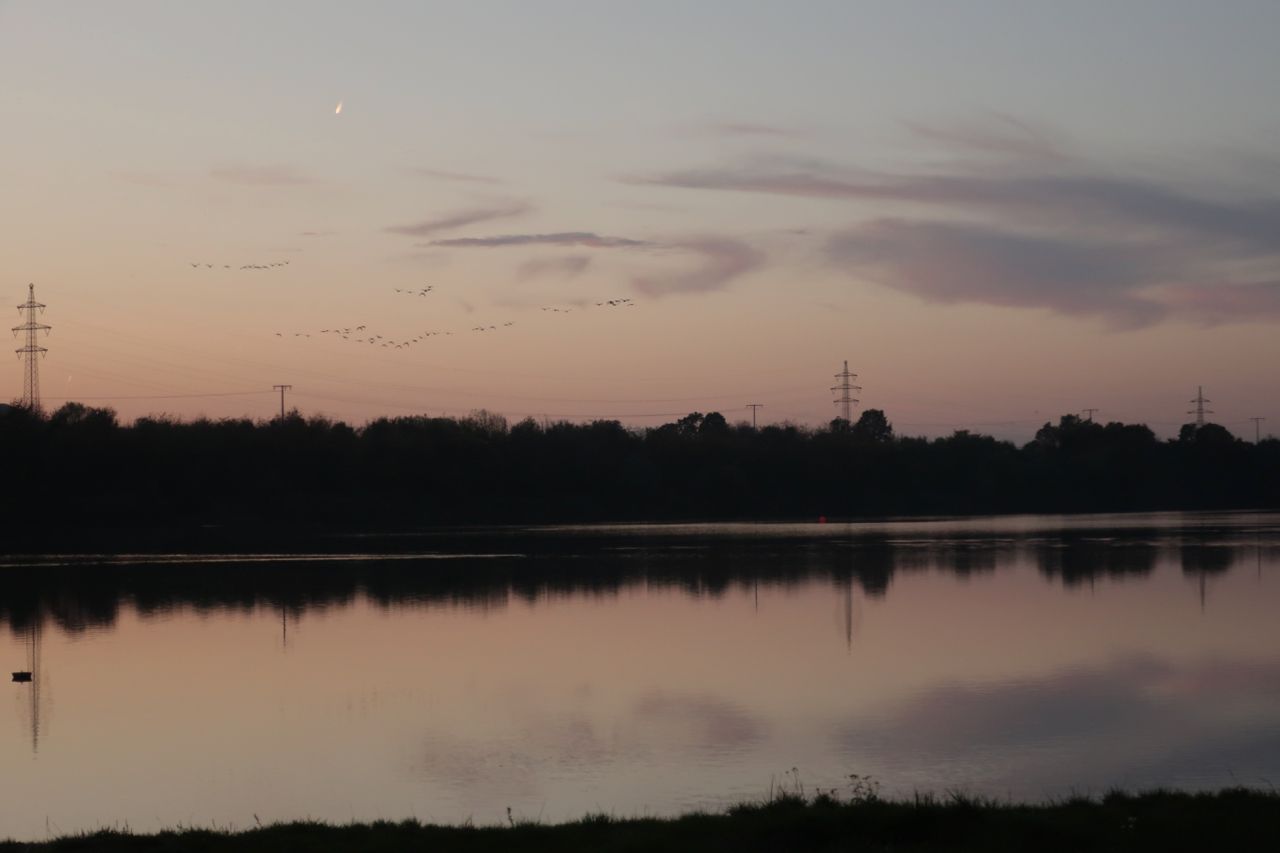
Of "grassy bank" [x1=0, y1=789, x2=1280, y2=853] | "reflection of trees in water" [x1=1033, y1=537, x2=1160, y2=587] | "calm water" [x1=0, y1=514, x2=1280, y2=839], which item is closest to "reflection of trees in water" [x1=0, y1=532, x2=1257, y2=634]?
"reflection of trees in water" [x1=1033, y1=537, x2=1160, y2=587]

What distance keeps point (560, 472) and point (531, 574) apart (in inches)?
2399

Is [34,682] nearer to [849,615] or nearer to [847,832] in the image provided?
[849,615]

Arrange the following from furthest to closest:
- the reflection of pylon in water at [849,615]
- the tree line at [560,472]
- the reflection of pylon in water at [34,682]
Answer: the tree line at [560,472]
the reflection of pylon in water at [849,615]
the reflection of pylon in water at [34,682]

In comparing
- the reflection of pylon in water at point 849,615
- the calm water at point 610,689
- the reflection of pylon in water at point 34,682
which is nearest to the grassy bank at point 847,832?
the calm water at point 610,689

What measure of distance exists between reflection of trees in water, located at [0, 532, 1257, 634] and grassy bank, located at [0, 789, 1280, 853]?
21.7 metres

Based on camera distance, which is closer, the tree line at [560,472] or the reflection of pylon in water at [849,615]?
the reflection of pylon in water at [849,615]

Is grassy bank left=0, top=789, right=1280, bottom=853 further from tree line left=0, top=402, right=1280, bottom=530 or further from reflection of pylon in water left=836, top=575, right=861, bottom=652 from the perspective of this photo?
tree line left=0, top=402, right=1280, bottom=530

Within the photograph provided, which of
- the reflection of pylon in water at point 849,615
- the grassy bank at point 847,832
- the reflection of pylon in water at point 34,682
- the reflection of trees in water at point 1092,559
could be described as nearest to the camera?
the grassy bank at point 847,832

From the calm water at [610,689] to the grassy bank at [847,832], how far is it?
1925 mm

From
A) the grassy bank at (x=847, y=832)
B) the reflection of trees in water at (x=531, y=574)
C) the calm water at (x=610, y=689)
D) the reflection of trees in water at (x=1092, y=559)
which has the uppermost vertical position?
the grassy bank at (x=847, y=832)

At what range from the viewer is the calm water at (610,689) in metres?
14.5

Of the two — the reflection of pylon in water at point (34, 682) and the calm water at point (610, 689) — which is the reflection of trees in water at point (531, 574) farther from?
the reflection of pylon in water at point (34, 682)

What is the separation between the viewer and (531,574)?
144 ft

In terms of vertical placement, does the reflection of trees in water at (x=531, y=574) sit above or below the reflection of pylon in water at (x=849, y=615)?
above
